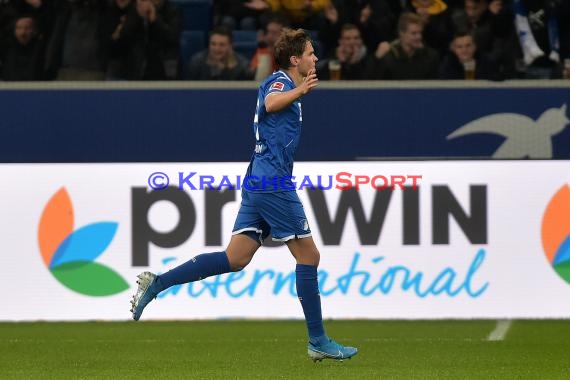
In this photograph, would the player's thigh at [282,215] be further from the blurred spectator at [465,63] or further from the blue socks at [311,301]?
the blurred spectator at [465,63]

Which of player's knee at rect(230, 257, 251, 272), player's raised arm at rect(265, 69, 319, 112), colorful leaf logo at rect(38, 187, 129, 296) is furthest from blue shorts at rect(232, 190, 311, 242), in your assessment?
colorful leaf logo at rect(38, 187, 129, 296)

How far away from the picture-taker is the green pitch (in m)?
7.78

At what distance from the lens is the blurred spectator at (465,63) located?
44.5ft

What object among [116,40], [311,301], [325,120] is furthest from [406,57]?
[311,301]

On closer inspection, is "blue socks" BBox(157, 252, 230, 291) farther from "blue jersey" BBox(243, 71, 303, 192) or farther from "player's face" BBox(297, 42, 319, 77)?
"player's face" BBox(297, 42, 319, 77)

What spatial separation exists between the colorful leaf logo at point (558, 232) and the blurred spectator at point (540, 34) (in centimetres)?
300

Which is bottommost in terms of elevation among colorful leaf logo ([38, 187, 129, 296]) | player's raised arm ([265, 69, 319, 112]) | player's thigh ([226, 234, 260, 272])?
colorful leaf logo ([38, 187, 129, 296])

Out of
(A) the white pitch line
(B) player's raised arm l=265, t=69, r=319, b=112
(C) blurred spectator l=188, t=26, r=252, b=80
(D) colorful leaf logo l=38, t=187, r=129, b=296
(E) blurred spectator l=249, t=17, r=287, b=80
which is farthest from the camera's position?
(E) blurred spectator l=249, t=17, r=287, b=80

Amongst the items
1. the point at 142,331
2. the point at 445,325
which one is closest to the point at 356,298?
the point at 445,325

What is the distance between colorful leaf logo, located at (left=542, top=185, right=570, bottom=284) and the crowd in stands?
2744 millimetres

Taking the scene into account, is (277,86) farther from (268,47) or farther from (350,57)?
(350,57)

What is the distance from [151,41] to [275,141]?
6133mm

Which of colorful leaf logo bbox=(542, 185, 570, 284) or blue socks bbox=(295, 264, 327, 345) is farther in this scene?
colorful leaf logo bbox=(542, 185, 570, 284)

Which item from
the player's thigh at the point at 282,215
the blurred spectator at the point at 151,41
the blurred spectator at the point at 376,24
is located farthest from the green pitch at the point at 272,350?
the blurred spectator at the point at 376,24
